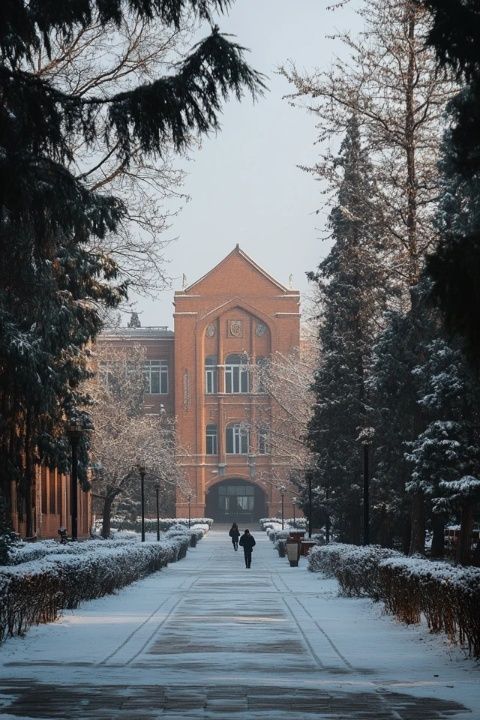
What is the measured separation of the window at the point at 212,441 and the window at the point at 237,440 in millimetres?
968

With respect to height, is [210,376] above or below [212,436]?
above

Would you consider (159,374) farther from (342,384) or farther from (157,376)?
(342,384)

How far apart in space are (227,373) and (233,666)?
92.8 metres

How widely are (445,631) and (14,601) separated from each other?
543 cm

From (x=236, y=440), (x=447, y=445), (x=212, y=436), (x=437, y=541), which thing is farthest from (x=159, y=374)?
(x=447, y=445)

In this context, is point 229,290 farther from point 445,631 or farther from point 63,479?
point 445,631

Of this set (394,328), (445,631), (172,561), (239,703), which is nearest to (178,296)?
(172,561)

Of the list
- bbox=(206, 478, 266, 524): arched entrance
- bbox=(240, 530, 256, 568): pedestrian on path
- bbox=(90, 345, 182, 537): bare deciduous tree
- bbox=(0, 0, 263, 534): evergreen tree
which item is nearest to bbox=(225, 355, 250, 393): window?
bbox=(90, 345, 182, 537): bare deciduous tree

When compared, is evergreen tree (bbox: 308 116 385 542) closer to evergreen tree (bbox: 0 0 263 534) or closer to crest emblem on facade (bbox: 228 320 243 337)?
evergreen tree (bbox: 0 0 263 534)

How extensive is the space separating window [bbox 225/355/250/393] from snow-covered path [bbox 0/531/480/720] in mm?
80666

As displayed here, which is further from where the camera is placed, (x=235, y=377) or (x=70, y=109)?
(x=235, y=377)

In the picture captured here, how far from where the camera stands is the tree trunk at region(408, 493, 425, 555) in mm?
36375

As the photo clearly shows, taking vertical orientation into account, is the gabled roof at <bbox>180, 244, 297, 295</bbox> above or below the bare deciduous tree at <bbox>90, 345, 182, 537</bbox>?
above

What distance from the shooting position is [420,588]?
769 inches
